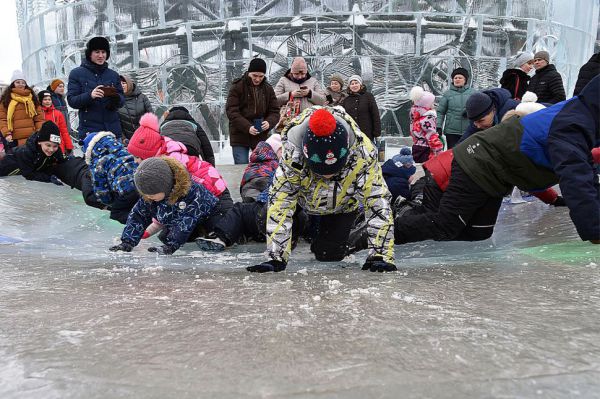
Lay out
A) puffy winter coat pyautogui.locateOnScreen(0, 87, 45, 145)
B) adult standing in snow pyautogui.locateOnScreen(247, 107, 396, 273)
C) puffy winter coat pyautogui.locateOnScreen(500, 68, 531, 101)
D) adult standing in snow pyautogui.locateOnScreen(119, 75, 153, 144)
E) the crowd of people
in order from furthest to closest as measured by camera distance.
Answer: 1. puffy winter coat pyautogui.locateOnScreen(0, 87, 45, 145)
2. adult standing in snow pyautogui.locateOnScreen(119, 75, 153, 144)
3. puffy winter coat pyautogui.locateOnScreen(500, 68, 531, 101)
4. the crowd of people
5. adult standing in snow pyautogui.locateOnScreen(247, 107, 396, 273)

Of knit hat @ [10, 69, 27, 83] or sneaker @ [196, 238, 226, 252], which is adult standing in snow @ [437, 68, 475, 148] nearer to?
sneaker @ [196, 238, 226, 252]

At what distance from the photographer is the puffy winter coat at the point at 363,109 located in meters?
7.31

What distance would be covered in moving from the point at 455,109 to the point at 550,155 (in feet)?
12.8

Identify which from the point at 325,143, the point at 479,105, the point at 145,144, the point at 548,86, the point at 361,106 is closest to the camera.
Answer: the point at 325,143

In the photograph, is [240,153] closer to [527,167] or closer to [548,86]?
[548,86]

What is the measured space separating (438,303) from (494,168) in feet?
5.67

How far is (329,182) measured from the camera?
3209 mm

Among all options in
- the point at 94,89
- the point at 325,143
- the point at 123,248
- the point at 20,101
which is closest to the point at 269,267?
the point at 325,143

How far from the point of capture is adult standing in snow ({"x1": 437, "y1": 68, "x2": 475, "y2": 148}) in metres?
6.77

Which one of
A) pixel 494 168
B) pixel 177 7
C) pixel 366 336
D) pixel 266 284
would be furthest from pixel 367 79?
pixel 366 336

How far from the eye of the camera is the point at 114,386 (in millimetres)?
1396

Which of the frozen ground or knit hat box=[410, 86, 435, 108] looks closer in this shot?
the frozen ground

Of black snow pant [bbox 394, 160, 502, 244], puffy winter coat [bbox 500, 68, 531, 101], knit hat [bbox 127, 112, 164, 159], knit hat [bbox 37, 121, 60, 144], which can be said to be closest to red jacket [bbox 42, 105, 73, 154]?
knit hat [bbox 37, 121, 60, 144]

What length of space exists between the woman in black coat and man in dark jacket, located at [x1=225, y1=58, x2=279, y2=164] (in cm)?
108
